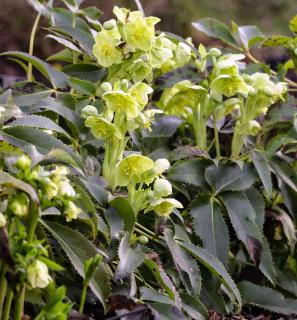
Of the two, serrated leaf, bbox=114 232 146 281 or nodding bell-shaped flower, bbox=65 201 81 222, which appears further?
serrated leaf, bbox=114 232 146 281

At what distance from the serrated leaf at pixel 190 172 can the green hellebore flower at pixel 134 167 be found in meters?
0.17

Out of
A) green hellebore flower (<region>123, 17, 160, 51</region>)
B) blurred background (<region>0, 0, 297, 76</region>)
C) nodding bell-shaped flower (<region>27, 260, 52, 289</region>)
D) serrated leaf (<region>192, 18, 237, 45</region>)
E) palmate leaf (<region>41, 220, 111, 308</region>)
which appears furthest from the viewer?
blurred background (<region>0, 0, 297, 76</region>)

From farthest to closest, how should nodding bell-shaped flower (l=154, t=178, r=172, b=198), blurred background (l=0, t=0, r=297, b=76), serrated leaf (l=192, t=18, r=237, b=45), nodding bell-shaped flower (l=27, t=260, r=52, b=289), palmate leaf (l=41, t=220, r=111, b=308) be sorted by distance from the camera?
blurred background (l=0, t=0, r=297, b=76) < serrated leaf (l=192, t=18, r=237, b=45) < nodding bell-shaped flower (l=154, t=178, r=172, b=198) < palmate leaf (l=41, t=220, r=111, b=308) < nodding bell-shaped flower (l=27, t=260, r=52, b=289)

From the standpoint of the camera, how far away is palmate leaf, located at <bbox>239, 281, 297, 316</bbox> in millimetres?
1228

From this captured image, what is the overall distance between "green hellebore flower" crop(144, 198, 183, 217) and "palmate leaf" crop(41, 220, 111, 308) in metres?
0.15

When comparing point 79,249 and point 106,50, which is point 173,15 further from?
point 79,249

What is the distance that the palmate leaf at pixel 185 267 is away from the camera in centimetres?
100

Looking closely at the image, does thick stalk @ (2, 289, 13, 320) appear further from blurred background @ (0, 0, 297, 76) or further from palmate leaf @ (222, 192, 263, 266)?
blurred background @ (0, 0, 297, 76)

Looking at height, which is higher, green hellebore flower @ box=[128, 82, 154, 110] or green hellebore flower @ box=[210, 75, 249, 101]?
green hellebore flower @ box=[128, 82, 154, 110]

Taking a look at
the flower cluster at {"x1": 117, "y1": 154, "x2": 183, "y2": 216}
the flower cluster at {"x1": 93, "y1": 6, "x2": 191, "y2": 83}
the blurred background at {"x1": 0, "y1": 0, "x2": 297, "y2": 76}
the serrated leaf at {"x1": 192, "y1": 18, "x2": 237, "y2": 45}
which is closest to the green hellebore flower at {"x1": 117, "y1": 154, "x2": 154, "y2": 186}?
the flower cluster at {"x1": 117, "y1": 154, "x2": 183, "y2": 216}

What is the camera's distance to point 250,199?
127cm

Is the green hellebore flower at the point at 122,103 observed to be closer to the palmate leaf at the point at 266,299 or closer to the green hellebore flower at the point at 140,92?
the green hellebore flower at the point at 140,92

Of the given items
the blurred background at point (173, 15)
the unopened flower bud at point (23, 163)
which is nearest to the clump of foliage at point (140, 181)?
the unopened flower bud at point (23, 163)

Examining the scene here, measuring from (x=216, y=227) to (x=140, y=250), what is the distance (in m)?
0.22
